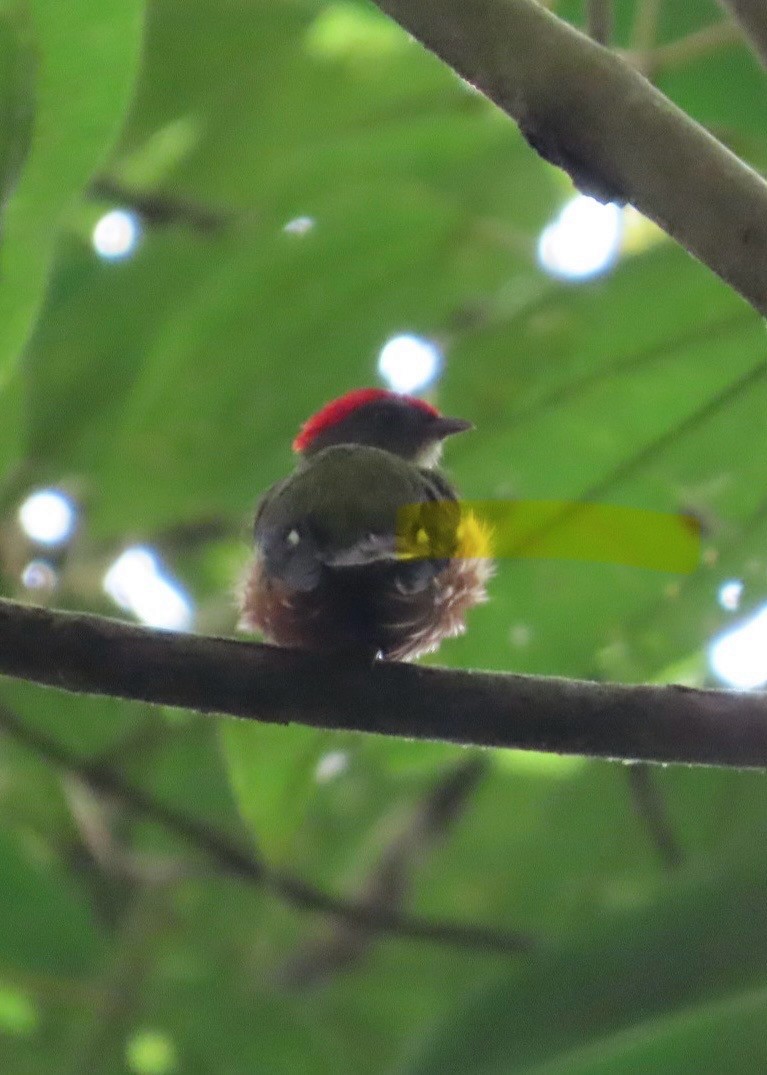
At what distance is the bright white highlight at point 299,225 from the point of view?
351 cm

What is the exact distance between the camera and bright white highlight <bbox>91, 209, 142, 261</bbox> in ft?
15.8

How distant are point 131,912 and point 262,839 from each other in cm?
205

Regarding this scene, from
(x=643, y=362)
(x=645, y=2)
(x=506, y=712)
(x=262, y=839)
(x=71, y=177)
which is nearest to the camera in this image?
(x=506, y=712)

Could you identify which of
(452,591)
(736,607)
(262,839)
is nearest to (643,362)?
(736,607)

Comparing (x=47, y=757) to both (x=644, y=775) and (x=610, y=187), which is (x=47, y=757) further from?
(x=610, y=187)

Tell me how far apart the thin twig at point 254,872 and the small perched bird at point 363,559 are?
5.02ft

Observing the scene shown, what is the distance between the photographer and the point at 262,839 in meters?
2.88

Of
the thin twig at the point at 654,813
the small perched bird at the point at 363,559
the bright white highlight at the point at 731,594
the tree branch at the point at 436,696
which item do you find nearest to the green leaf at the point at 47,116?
the small perched bird at the point at 363,559

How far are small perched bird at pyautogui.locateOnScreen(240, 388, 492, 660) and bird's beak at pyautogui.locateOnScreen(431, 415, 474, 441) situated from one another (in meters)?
0.69

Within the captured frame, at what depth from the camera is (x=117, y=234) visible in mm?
5094

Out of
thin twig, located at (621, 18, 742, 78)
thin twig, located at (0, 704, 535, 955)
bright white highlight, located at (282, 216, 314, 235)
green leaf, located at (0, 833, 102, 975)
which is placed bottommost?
green leaf, located at (0, 833, 102, 975)

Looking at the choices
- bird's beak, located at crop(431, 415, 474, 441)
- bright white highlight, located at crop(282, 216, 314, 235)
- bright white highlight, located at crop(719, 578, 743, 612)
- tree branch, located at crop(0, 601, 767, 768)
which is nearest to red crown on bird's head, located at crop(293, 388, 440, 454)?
bird's beak, located at crop(431, 415, 474, 441)

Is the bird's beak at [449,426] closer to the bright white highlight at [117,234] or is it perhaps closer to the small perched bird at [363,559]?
the small perched bird at [363,559]

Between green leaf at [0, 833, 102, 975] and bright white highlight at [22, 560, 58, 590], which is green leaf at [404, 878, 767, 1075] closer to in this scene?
green leaf at [0, 833, 102, 975]
